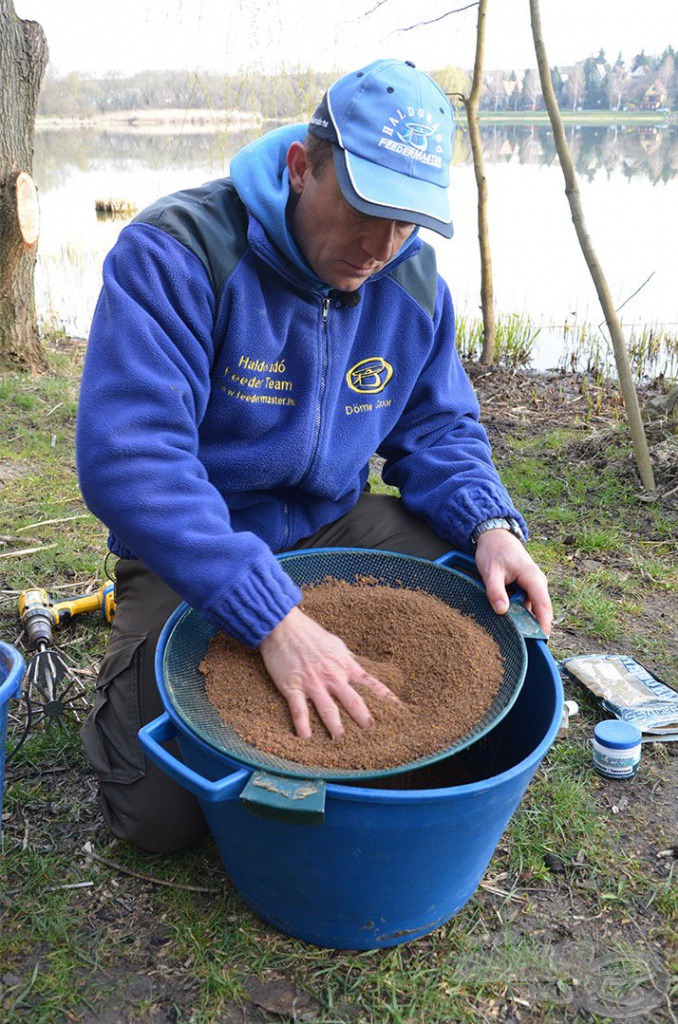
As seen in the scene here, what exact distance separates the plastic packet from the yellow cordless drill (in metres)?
1.27

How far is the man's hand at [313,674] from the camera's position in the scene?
136 cm

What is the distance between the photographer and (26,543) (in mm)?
2924

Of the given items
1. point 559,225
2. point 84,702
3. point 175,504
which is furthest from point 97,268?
point 175,504

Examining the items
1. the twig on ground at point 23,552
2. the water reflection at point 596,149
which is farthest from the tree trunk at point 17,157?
the water reflection at point 596,149

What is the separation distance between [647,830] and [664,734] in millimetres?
319

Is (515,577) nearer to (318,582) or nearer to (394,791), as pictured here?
(318,582)

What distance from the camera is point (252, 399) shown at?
5.69ft

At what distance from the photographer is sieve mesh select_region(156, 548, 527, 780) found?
1283 millimetres

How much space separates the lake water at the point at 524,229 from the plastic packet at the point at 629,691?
258 cm

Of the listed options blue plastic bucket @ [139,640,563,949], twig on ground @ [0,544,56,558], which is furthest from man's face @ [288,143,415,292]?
twig on ground @ [0,544,56,558]

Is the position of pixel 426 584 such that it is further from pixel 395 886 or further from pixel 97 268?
pixel 97 268

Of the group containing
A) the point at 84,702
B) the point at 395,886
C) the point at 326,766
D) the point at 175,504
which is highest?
the point at 175,504

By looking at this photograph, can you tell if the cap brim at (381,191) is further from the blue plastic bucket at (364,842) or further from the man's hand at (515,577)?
the blue plastic bucket at (364,842)

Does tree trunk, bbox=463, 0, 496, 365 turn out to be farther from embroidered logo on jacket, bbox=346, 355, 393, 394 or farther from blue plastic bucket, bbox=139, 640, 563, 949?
blue plastic bucket, bbox=139, 640, 563, 949
